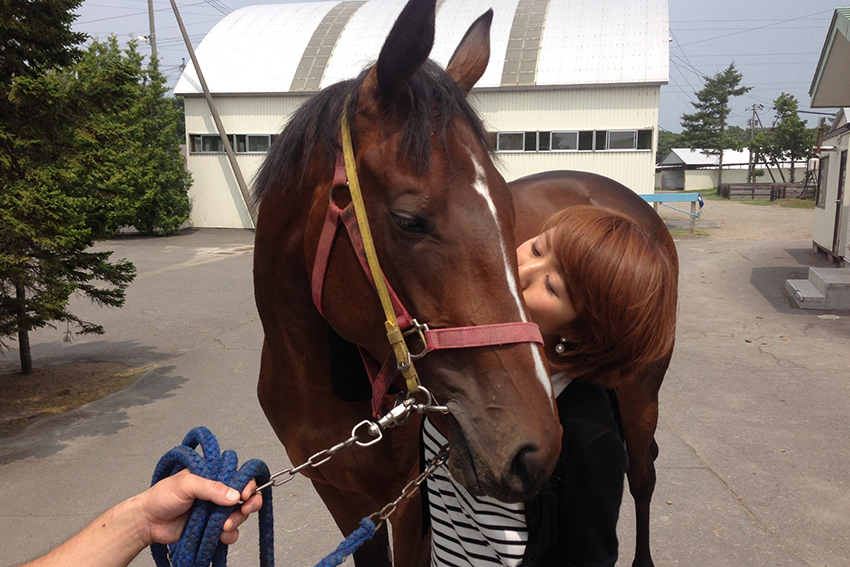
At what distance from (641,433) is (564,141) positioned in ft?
54.7

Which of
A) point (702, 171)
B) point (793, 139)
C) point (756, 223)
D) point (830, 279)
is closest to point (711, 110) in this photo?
point (702, 171)

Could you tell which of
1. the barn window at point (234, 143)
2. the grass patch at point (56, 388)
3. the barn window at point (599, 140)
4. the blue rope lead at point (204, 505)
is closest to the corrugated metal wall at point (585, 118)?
the barn window at point (599, 140)

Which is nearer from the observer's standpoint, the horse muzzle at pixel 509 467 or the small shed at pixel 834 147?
the horse muzzle at pixel 509 467

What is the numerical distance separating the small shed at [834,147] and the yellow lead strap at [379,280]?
9487 mm

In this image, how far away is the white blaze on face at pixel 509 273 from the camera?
1.26 metres

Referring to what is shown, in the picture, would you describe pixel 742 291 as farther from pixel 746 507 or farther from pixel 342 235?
pixel 342 235

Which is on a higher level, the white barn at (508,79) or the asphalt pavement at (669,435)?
the white barn at (508,79)

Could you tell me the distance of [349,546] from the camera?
129 cm

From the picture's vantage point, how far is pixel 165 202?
18609 mm

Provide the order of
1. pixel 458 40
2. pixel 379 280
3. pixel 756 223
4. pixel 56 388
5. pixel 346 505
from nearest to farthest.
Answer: pixel 379 280 < pixel 346 505 < pixel 56 388 < pixel 458 40 < pixel 756 223

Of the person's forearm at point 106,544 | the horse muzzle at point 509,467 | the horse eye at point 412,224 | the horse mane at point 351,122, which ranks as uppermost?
the horse mane at point 351,122

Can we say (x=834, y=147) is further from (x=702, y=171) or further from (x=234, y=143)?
(x=702, y=171)

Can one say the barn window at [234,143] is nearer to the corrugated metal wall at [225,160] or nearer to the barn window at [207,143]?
the barn window at [207,143]

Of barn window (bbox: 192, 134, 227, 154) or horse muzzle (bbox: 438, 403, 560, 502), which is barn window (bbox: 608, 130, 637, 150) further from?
horse muzzle (bbox: 438, 403, 560, 502)
